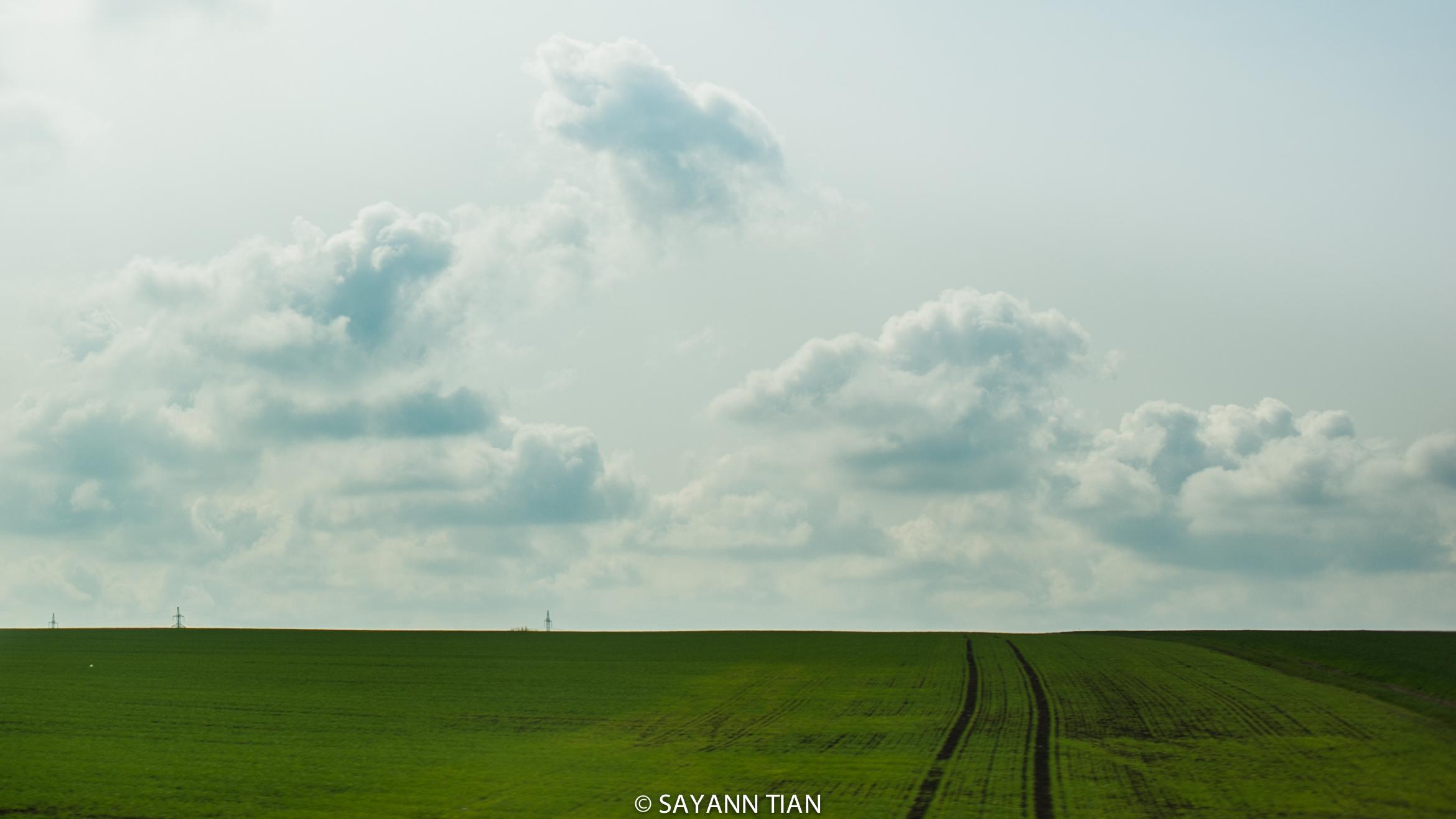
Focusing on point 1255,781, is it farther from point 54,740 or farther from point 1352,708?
point 54,740

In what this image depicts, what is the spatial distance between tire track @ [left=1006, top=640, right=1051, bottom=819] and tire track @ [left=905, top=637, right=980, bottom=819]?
8.34 ft

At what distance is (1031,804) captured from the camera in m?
29.0

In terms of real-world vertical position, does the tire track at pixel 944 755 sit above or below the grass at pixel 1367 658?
above

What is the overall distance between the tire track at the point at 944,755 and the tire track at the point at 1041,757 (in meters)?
2.54

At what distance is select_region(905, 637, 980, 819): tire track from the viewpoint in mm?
28734

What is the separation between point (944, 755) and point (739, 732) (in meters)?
9.45

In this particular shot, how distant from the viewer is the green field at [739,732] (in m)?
31.1

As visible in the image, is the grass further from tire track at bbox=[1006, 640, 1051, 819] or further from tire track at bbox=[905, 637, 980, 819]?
tire track at bbox=[905, 637, 980, 819]

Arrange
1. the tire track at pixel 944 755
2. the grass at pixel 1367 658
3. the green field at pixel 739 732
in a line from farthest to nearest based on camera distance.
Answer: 1. the grass at pixel 1367 658
2. the green field at pixel 739 732
3. the tire track at pixel 944 755

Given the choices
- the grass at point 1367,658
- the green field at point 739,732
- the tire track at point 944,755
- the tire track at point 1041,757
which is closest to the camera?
the tire track at point 944,755

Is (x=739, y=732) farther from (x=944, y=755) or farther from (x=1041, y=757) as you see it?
(x=1041, y=757)

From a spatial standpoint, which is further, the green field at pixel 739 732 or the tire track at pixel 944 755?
the green field at pixel 739 732

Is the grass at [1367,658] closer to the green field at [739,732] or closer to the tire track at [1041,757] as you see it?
the green field at [739,732]

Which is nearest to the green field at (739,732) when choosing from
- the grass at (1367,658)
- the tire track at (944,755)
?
the tire track at (944,755)
